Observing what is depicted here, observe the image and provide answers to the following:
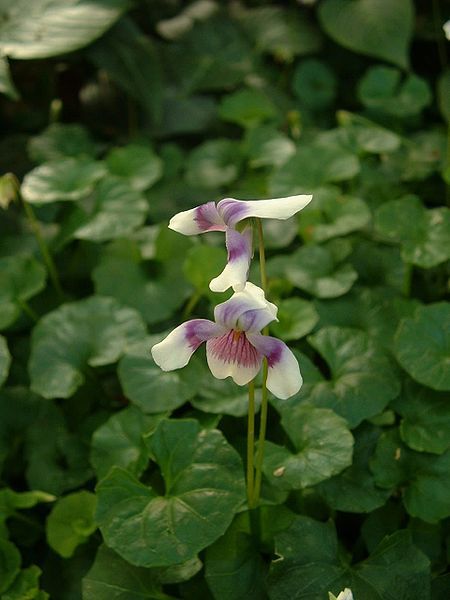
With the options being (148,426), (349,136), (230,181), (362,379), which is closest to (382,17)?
(349,136)

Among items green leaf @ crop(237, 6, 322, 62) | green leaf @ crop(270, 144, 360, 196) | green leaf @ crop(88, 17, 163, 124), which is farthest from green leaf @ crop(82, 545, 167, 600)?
green leaf @ crop(237, 6, 322, 62)

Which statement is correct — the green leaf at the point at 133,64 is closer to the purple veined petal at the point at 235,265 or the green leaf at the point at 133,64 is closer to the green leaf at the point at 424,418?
the green leaf at the point at 424,418

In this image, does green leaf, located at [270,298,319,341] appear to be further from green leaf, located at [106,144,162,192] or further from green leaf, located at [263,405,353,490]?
green leaf, located at [106,144,162,192]

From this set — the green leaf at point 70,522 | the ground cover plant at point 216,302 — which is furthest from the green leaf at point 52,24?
the green leaf at point 70,522

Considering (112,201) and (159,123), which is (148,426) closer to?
(112,201)

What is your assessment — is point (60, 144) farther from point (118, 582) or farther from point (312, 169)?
point (118, 582)
